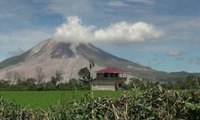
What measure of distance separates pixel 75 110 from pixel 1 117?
98 centimetres

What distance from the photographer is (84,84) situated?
202 inches

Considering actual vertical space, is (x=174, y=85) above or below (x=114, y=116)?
above

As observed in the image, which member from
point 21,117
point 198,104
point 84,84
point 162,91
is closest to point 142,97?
point 162,91

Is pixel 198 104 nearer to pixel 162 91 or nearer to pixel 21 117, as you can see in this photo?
pixel 162 91

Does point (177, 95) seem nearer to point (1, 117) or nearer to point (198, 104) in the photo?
point (198, 104)

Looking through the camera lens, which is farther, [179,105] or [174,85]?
[174,85]

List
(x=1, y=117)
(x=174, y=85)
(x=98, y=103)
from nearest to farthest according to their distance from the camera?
(x=98, y=103), (x=174, y=85), (x=1, y=117)

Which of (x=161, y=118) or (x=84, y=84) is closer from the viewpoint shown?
(x=161, y=118)

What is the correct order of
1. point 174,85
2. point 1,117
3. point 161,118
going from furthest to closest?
point 1,117, point 174,85, point 161,118

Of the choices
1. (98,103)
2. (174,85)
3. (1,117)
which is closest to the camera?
(98,103)

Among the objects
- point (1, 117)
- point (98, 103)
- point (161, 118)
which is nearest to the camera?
point (161, 118)

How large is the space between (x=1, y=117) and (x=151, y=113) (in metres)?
1.85

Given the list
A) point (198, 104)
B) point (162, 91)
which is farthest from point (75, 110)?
point (198, 104)

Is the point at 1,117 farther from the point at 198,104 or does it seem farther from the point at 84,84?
the point at 198,104
